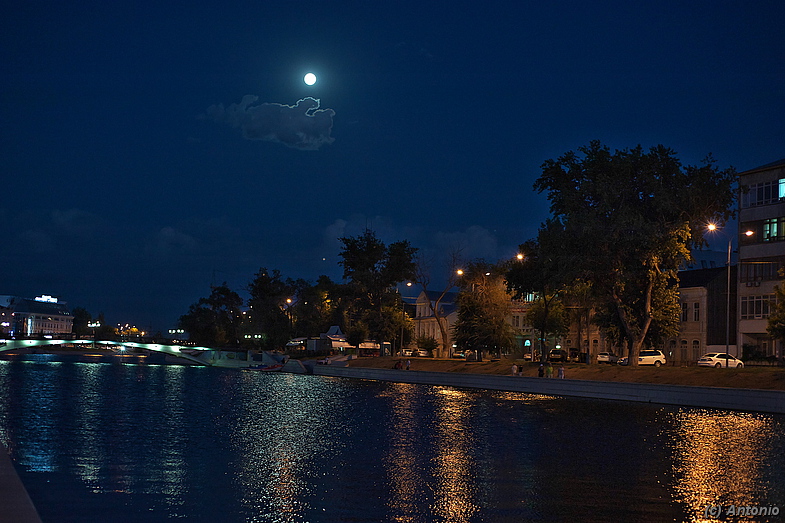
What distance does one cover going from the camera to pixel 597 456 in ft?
87.4

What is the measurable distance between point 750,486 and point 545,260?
141ft

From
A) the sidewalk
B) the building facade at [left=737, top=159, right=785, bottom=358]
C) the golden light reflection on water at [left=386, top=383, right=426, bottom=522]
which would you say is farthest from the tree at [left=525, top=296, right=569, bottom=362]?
the sidewalk

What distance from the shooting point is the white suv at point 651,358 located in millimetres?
79438

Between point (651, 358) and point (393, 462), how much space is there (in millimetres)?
61379

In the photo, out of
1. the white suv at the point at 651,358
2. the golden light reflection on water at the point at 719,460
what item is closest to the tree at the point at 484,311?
the white suv at the point at 651,358

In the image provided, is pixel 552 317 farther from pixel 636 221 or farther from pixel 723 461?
pixel 723 461

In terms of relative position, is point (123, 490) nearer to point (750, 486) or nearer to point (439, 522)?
point (439, 522)

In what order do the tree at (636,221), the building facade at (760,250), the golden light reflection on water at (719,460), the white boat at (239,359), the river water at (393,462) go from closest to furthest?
the river water at (393,462) → the golden light reflection on water at (719,460) → the tree at (636,221) → the building facade at (760,250) → the white boat at (239,359)

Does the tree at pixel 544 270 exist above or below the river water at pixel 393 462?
above

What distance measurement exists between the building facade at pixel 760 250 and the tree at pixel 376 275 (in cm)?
4383

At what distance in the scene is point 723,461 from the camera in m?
25.1

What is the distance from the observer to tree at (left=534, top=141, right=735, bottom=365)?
5897 cm

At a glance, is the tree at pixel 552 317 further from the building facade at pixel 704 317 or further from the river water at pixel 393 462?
the river water at pixel 393 462

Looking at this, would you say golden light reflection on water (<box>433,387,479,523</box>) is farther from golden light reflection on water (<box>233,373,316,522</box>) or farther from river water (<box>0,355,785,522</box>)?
golden light reflection on water (<box>233,373,316,522</box>)
